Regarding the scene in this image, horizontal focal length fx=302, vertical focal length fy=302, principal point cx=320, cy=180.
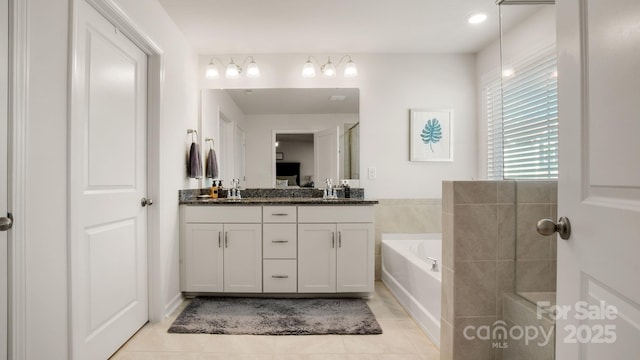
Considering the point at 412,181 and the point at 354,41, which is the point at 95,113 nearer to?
the point at 354,41

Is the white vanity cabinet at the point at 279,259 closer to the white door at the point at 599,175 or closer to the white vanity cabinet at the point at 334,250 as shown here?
the white vanity cabinet at the point at 334,250

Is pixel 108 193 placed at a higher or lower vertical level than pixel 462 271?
higher

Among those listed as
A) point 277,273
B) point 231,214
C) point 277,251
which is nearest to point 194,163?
point 231,214

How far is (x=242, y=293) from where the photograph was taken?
250cm

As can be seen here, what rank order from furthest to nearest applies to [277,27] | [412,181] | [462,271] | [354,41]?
[412,181] → [354,41] → [277,27] → [462,271]

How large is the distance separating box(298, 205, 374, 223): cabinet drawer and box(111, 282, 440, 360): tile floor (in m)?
0.84

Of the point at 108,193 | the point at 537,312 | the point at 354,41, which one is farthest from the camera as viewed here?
the point at 354,41

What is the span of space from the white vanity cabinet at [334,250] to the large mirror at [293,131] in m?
0.57

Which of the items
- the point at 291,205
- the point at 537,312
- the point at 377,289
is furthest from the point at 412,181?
the point at 537,312

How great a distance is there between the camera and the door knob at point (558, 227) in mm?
763

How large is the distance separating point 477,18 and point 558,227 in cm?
216

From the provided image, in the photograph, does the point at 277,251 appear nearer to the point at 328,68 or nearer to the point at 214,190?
the point at 214,190

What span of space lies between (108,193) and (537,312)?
2212 millimetres

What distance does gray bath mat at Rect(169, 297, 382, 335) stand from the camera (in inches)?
78.0
